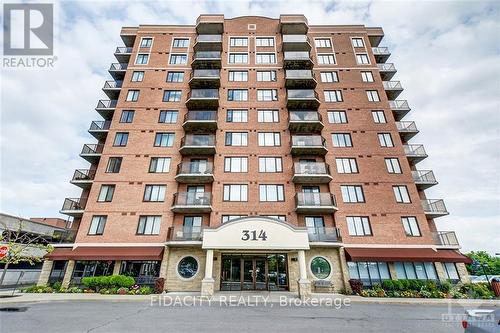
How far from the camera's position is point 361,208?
846 inches

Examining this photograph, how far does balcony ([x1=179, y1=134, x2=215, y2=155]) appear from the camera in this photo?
908 inches

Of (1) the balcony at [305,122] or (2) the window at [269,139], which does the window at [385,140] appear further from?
(2) the window at [269,139]

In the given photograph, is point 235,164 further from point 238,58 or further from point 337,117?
point 238,58

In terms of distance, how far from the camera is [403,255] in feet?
60.7

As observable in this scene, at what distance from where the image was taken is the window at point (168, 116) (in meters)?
25.3

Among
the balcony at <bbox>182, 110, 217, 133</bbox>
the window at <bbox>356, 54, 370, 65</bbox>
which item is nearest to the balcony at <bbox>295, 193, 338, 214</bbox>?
the balcony at <bbox>182, 110, 217, 133</bbox>

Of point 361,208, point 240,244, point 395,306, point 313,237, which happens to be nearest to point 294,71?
point 361,208

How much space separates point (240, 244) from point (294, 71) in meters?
19.8

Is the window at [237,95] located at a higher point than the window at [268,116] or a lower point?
higher

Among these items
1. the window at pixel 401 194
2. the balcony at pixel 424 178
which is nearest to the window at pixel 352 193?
the window at pixel 401 194

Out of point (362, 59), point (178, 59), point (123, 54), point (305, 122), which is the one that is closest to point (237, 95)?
point (305, 122)

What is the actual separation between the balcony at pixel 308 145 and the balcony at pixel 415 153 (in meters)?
8.71

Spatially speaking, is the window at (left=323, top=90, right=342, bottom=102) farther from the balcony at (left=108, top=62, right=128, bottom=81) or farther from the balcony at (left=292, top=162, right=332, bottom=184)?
the balcony at (left=108, top=62, right=128, bottom=81)

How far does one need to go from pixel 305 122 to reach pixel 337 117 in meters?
4.26
